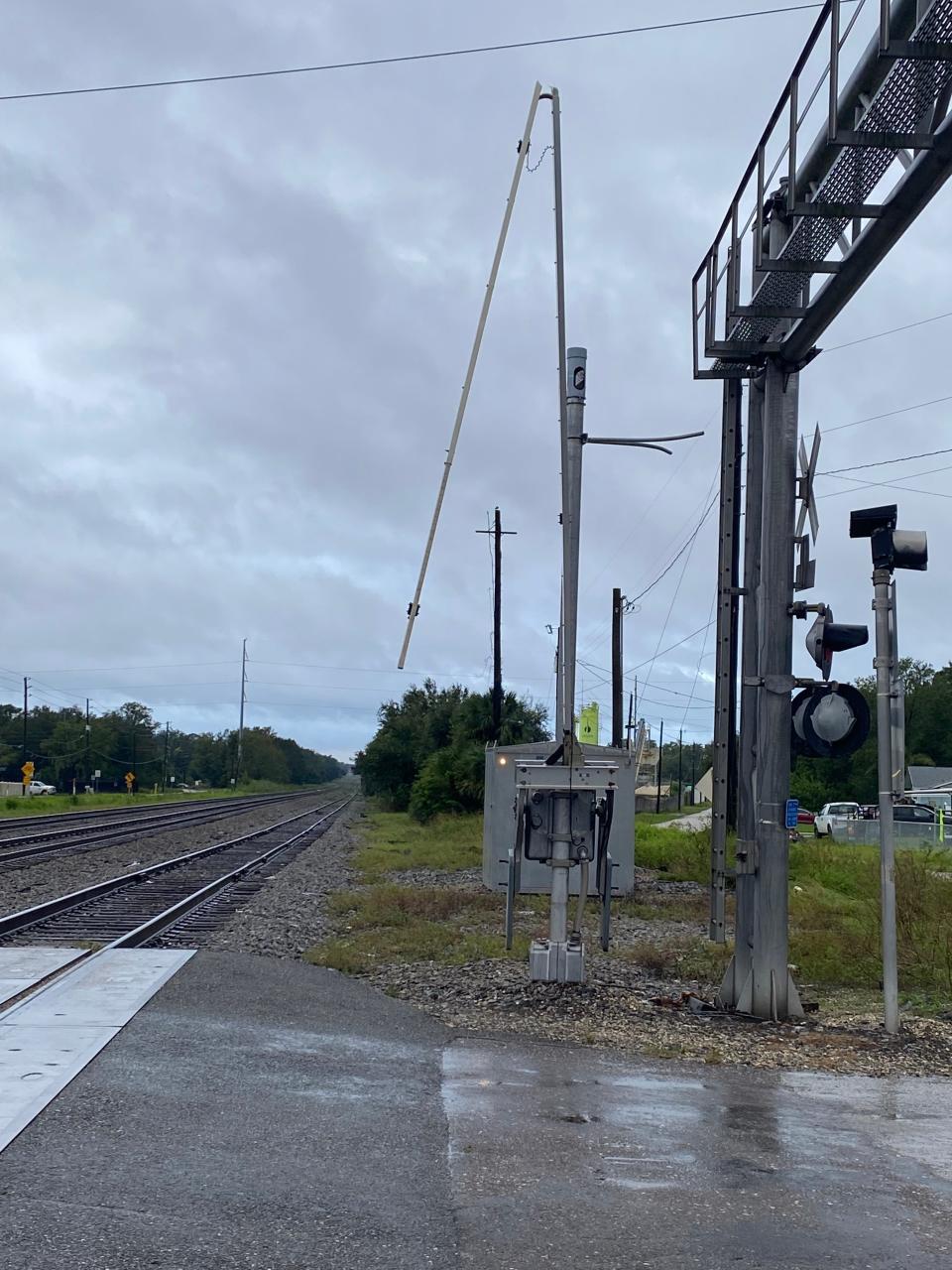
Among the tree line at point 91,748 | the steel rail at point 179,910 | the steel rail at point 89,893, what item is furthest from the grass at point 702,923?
the tree line at point 91,748

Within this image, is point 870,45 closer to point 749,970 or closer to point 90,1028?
point 749,970

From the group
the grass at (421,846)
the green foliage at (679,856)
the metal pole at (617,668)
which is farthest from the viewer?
the metal pole at (617,668)

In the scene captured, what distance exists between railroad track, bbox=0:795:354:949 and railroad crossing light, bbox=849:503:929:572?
7.92 metres

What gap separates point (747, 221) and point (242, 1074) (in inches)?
284

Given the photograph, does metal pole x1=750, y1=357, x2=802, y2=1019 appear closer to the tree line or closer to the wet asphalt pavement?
the wet asphalt pavement

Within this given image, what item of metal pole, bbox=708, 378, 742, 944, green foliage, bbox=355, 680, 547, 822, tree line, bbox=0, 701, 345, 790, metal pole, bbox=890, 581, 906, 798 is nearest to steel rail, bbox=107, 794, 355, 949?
metal pole, bbox=708, 378, 742, 944

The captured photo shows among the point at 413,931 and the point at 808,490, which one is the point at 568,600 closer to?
the point at 808,490

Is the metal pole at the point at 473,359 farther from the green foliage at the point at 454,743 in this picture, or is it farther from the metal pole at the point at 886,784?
the green foliage at the point at 454,743

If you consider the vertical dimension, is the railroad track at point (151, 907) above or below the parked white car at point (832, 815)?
below

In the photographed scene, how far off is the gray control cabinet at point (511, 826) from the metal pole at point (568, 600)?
7.66 metres

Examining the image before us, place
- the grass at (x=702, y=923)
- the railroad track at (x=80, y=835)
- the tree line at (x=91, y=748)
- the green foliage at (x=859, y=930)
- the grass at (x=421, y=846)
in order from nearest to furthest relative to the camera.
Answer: the green foliage at (x=859, y=930)
the grass at (x=702, y=923)
the railroad track at (x=80, y=835)
the grass at (x=421, y=846)
the tree line at (x=91, y=748)

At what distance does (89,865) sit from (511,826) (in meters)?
11.3

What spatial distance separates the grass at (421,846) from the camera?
2986cm

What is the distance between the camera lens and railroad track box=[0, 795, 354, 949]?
13812 millimetres
